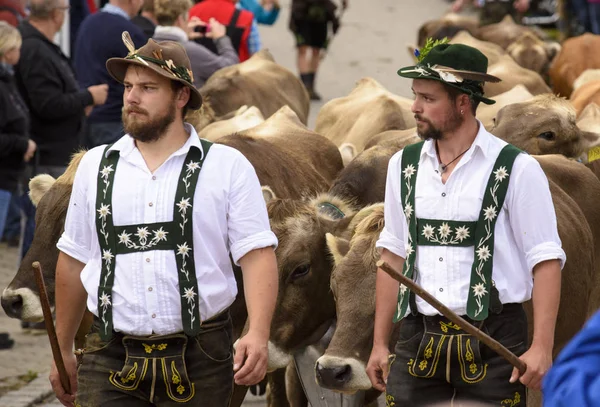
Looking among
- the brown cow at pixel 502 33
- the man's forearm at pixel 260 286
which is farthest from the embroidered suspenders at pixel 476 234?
the brown cow at pixel 502 33

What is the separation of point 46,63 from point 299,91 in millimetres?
3983

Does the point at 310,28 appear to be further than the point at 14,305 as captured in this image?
Yes

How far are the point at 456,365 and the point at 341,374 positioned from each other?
0.69 meters

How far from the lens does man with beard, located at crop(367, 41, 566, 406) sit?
4516 millimetres

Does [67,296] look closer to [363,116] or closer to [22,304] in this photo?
[22,304]

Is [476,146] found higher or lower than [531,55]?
higher

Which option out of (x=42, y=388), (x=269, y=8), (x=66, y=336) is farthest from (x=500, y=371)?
(x=269, y=8)

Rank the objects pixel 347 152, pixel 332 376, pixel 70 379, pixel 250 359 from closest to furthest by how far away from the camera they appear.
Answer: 1. pixel 250 359
2. pixel 70 379
3. pixel 332 376
4. pixel 347 152

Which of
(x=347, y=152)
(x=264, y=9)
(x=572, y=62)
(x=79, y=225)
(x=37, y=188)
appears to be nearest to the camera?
(x=79, y=225)

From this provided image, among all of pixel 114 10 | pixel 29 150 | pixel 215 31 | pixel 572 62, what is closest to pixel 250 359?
pixel 29 150

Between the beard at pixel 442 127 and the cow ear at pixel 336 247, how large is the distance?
1.29 meters

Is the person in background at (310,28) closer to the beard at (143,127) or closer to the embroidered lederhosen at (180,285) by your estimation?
the beard at (143,127)

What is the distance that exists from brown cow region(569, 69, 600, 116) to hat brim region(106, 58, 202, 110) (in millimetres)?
6479

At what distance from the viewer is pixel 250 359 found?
14.7 feet
